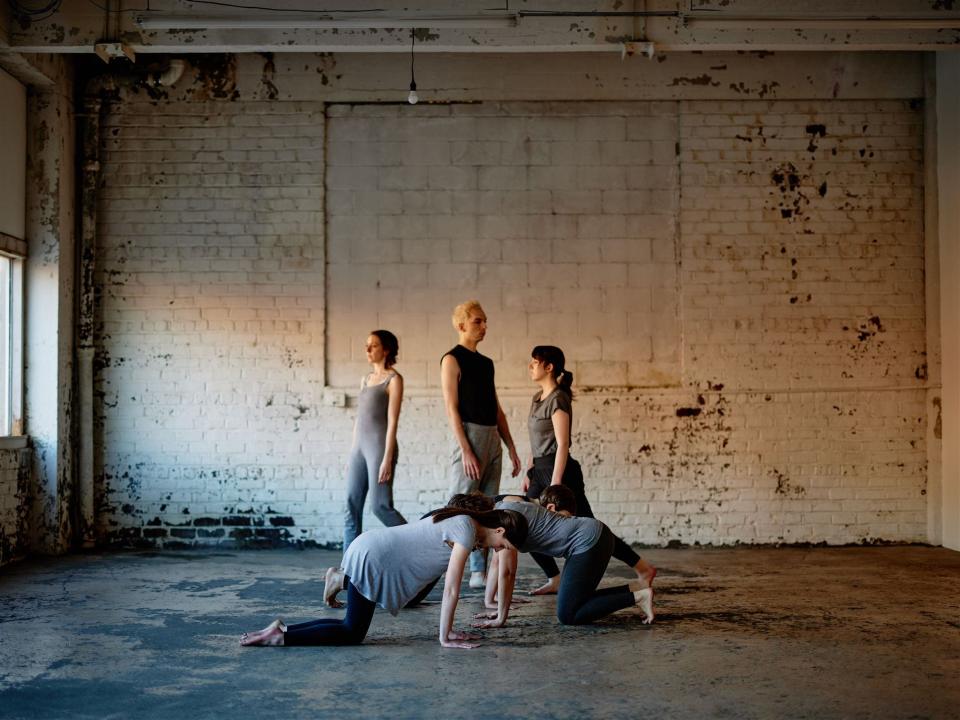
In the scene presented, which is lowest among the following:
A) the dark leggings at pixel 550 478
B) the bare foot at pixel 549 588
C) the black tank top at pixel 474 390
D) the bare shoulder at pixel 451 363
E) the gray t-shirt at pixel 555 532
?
the bare foot at pixel 549 588

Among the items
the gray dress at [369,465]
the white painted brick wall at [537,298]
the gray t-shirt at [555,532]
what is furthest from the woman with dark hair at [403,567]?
the white painted brick wall at [537,298]

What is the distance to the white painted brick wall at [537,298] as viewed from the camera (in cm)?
A: 861

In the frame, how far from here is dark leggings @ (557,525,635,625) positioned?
5297mm

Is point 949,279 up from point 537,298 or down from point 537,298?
up

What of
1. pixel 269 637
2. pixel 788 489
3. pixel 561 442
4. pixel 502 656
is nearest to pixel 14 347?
pixel 269 637

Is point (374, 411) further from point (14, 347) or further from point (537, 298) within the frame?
point (14, 347)

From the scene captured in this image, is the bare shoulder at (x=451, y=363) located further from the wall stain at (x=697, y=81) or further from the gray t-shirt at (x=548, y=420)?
the wall stain at (x=697, y=81)

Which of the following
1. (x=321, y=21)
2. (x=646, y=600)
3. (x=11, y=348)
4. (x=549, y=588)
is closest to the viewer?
(x=646, y=600)

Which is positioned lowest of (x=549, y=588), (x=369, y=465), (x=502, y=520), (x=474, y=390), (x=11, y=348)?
(x=549, y=588)

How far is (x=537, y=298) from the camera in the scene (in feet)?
28.5

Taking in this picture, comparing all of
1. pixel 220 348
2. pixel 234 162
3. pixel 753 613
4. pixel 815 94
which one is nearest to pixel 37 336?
pixel 220 348

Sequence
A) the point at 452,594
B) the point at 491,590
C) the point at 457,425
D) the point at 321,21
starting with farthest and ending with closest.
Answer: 1. the point at 321,21
2. the point at 457,425
3. the point at 491,590
4. the point at 452,594

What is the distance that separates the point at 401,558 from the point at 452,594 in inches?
11.3

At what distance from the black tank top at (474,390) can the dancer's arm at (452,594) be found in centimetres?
153
